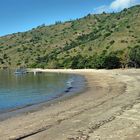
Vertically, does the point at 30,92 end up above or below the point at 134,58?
below

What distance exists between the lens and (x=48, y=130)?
68.6 ft

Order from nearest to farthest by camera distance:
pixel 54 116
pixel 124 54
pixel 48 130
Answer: pixel 48 130
pixel 54 116
pixel 124 54

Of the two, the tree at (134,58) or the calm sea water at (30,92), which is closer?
the calm sea water at (30,92)

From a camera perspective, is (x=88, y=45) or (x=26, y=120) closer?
(x=26, y=120)

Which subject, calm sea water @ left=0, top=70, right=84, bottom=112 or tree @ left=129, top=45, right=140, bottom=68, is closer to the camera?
calm sea water @ left=0, top=70, right=84, bottom=112

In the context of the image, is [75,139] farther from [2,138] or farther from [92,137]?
[2,138]

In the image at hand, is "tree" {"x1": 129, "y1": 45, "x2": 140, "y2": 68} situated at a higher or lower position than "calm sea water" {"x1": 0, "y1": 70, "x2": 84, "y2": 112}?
higher

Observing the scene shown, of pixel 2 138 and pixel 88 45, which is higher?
pixel 88 45

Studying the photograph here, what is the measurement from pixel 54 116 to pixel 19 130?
545 centimetres

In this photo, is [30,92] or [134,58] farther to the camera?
[134,58]

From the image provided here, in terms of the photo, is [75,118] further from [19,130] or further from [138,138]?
[138,138]

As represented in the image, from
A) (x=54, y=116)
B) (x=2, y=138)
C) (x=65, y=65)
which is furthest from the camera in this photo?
(x=65, y=65)

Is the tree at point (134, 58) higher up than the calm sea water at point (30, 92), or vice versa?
the tree at point (134, 58)

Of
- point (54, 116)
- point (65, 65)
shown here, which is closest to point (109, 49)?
point (65, 65)
